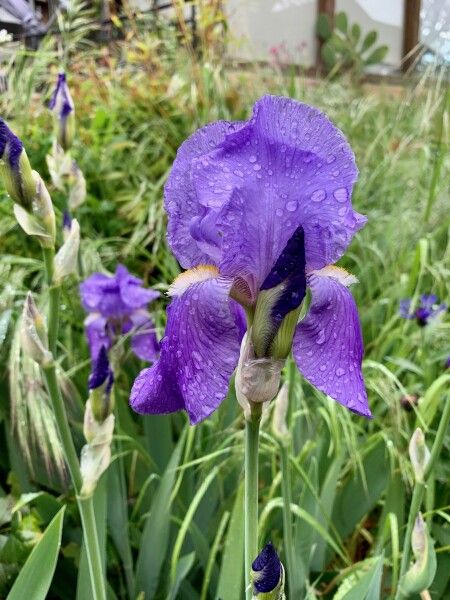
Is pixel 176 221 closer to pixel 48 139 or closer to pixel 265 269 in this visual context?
pixel 265 269

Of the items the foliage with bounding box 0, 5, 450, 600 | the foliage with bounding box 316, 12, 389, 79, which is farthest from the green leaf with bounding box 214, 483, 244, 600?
the foliage with bounding box 316, 12, 389, 79

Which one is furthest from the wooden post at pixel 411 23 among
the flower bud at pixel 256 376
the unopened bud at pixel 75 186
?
the flower bud at pixel 256 376

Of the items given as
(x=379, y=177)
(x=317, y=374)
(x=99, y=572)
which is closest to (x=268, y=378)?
(x=317, y=374)

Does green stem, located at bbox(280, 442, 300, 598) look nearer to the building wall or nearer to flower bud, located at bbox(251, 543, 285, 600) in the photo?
flower bud, located at bbox(251, 543, 285, 600)

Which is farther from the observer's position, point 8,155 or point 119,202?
point 119,202

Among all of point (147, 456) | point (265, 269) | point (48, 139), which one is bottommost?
point (147, 456)

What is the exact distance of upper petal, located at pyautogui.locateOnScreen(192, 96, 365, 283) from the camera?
58 centimetres

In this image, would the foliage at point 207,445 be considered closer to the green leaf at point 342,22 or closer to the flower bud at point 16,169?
the flower bud at point 16,169

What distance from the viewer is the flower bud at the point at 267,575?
0.59 m

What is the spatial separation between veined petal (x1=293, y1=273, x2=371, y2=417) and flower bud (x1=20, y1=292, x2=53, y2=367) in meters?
0.37

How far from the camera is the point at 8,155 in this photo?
2.60ft

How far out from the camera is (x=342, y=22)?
8.21m

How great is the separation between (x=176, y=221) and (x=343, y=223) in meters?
0.17

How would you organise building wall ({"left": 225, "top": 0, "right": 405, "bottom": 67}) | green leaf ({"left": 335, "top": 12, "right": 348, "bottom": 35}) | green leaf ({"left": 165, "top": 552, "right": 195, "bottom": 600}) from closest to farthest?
1. green leaf ({"left": 165, "top": 552, "right": 195, "bottom": 600})
2. building wall ({"left": 225, "top": 0, "right": 405, "bottom": 67})
3. green leaf ({"left": 335, "top": 12, "right": 348, "bottom": 35})
